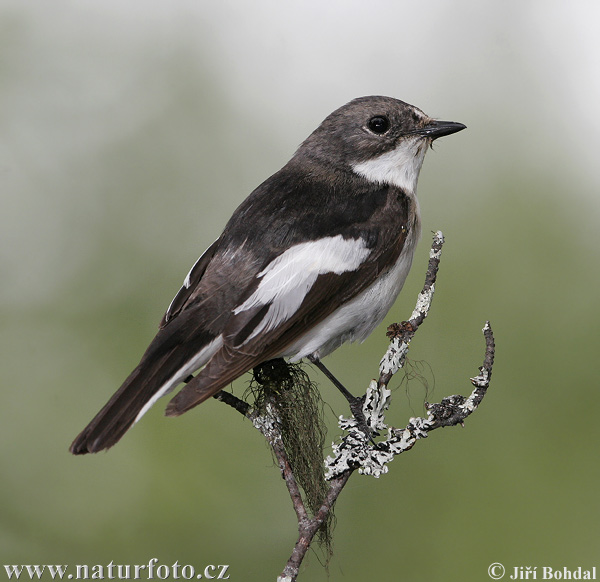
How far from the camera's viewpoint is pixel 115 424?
7.48 ft

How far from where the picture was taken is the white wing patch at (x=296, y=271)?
2531mm

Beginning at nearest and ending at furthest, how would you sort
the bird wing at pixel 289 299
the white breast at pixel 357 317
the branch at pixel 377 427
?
the branch at pixel 377 427
the bird wing at pixel 289 299
the white breast at pixel 357 317

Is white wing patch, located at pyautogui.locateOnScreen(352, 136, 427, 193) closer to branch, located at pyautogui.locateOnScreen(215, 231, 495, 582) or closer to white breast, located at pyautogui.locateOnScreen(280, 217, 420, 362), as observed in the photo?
white breast, located at pyautogui.locateOnScreen(280, 217, 420, 362)

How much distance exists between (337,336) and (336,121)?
0.91 m

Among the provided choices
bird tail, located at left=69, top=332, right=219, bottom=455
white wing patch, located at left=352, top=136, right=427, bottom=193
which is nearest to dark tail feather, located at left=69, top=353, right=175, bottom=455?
bird tail, located at left=69, top=332, right=219, bottom=455

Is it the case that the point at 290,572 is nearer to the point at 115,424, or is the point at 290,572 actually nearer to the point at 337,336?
the point at 115,424

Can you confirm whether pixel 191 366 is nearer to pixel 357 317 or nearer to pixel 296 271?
pixel 296 271

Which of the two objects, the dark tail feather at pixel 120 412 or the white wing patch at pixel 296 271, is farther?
the white wing patch at pixel 296 271

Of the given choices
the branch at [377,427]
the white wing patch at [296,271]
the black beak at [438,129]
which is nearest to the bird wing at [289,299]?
the white wing patch at [296,271]

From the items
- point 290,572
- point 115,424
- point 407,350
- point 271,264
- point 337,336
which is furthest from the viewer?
point 337,336

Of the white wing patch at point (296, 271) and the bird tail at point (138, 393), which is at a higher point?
the white wing patch at point (296, 271)

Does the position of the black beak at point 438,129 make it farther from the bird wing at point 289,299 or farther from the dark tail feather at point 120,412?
the dark tail feather at point 120,412

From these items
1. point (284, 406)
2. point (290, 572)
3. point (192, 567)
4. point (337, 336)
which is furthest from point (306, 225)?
point (192, 567)

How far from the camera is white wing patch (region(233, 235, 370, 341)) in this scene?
2.53m
